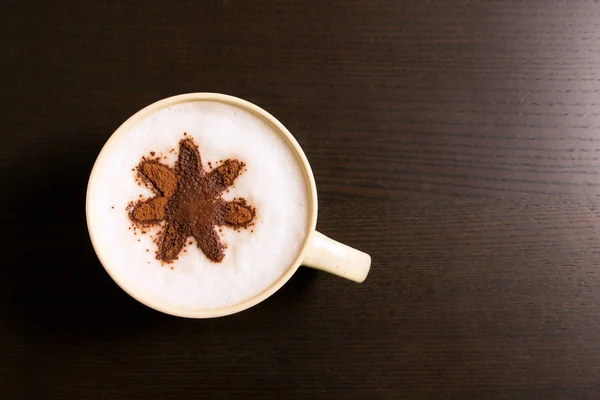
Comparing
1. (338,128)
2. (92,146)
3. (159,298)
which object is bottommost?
(159,298)

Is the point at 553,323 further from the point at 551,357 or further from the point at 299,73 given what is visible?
the point at 299,73

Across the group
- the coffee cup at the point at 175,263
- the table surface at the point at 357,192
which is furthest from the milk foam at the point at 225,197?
the table surface at the point at 357,192

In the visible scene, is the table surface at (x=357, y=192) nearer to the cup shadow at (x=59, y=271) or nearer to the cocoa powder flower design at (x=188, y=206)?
the cup shadow at (x=59, y=271)

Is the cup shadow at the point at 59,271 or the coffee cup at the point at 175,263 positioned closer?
the coffee cup at the point at 175,263

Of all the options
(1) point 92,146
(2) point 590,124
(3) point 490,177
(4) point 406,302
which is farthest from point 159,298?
(2) point 590,124

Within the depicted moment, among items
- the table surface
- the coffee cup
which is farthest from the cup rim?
the table surface

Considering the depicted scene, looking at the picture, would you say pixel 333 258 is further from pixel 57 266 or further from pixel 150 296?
pixel 57 266

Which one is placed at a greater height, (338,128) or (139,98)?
(338,128)
